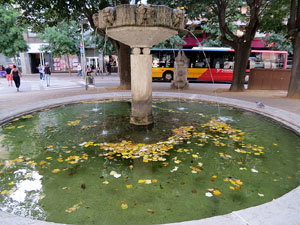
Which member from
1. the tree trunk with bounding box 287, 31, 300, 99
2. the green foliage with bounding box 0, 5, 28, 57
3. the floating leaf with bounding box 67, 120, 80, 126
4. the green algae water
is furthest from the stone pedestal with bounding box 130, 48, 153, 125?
the green foliage with bounding box 0, 5, 28, 57

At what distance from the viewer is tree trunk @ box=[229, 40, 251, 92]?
12804 mm

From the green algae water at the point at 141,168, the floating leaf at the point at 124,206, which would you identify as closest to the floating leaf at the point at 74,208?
the green algae water at the point at 141,168

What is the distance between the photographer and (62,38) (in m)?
27.0

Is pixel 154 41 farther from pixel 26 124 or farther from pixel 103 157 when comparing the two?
pixel 26 124

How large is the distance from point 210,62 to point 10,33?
22532 mm

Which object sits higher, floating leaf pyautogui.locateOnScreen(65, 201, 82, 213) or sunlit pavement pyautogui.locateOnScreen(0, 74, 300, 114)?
sunlit pavement pyautogui.locateOnScreen(0, 74, 300, 114)

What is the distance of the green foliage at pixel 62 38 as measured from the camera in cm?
2691

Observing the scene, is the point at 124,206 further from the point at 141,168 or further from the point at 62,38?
the point at 62,38

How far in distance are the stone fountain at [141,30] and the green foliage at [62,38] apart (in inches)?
932

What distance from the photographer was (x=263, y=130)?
6.04m

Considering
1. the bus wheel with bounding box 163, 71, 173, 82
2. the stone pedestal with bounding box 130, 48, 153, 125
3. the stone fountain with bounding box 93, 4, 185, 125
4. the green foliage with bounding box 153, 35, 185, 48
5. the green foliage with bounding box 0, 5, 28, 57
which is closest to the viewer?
the stone fountain with bounding box 93, 4, 185, 125

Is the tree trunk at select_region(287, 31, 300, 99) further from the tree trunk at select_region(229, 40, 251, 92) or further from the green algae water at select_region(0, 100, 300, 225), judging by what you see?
the green algae water at select_region(0, 100, 300, 225)

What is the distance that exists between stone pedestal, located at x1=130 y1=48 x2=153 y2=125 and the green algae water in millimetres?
322

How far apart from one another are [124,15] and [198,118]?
12.3ft
